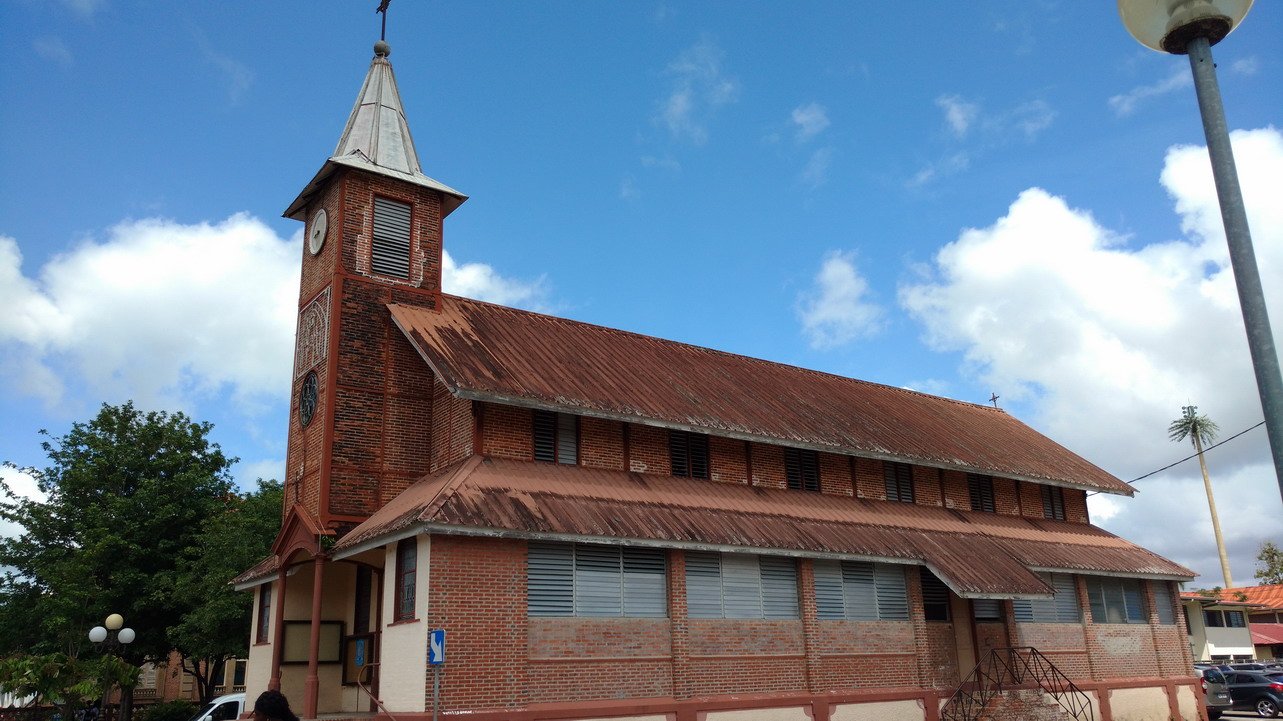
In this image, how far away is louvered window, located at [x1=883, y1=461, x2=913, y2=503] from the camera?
2745cm

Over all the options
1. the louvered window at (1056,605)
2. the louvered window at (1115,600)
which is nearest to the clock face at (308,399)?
the louvered window at (1056,605)

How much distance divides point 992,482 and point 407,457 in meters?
18.5

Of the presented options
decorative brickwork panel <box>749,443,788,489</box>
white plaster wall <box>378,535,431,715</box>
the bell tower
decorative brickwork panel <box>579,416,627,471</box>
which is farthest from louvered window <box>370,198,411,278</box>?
decorative brickwork panel <box>749,443,788,489</box>

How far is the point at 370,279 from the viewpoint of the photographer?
73.9 ft

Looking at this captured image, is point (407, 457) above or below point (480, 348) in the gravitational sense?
below

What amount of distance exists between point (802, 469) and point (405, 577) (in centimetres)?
→ 1110

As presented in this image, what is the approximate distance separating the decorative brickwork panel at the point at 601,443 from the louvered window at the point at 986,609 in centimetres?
1068

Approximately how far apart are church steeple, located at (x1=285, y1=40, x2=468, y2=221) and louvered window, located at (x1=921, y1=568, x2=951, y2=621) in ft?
49.5

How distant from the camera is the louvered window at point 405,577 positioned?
18.0 meters

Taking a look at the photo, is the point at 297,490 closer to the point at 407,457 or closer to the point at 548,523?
the point at 407,457

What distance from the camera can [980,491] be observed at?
30234mm

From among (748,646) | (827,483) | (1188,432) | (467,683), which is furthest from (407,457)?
(1188,432)

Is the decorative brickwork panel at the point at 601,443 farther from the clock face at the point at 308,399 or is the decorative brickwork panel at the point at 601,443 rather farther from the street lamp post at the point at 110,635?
the street lamp post at the point at 110,635

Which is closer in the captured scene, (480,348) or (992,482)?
(480,348)
